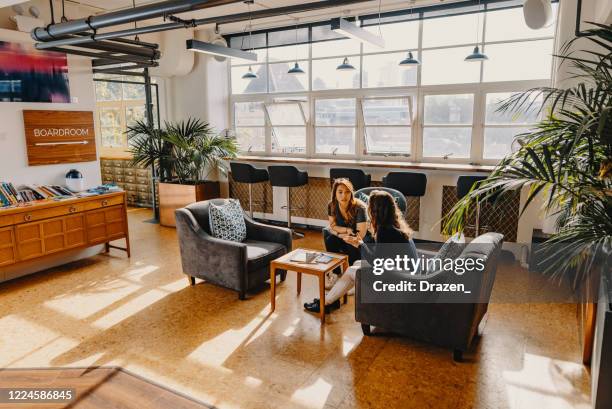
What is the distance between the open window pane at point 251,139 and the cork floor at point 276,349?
411 cm

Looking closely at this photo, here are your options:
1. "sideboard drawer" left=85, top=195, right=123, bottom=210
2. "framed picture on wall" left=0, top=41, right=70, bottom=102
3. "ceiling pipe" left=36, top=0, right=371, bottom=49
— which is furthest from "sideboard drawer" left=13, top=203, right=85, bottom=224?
"ceiling pipe" left=36, top=0, right=371, bottom=49

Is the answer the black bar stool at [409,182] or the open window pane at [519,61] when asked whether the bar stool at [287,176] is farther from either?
the open window pane at [519,61]

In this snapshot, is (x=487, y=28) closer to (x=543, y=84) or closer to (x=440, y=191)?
(x=543, y=84)

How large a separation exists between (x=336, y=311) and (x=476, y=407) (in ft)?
5.45

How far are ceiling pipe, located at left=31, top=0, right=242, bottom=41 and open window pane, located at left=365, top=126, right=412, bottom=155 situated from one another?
419cm

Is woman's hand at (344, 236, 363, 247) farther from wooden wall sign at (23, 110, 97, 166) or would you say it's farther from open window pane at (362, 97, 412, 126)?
wooden wall sign at (23, 110, 97, 166)

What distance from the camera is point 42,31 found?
476 centimetres

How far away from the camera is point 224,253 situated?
4523 millimetres

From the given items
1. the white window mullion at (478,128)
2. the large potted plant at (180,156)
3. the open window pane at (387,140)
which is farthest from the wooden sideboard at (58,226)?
the white window mullion at (478,128)

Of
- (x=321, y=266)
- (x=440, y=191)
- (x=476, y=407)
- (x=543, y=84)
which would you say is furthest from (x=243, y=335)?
Result: (x=543, y=84)

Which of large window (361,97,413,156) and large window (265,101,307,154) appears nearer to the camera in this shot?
large window (361,97,413,156)

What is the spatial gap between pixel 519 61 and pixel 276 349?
205 inches

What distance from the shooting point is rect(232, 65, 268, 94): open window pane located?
27.5 feet

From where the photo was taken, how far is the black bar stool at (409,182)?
20.2 feet
